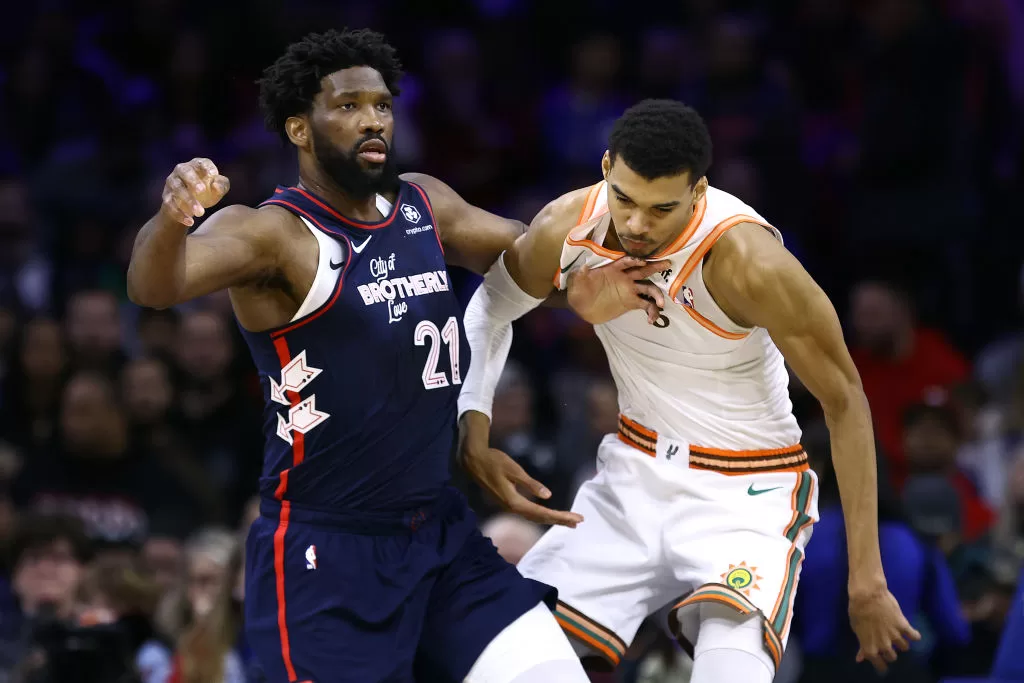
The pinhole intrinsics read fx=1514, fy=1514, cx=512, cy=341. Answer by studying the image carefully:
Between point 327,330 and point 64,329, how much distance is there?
16.0 ft

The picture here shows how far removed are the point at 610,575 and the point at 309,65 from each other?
1778 millimetres

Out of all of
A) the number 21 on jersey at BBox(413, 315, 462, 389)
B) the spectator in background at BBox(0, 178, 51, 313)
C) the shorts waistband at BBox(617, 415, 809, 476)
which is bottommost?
the spectator in background at BBox(0, 178, 51, 313)

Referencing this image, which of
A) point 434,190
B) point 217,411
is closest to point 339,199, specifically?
point 434,190

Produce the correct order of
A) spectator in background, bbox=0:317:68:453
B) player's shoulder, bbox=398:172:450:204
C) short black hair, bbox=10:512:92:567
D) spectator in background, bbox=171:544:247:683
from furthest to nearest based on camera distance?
spectator in background, bbox=0:317:68:453 → short black hair, bbox=10:512:92:567 → spectator in background, bbox=171:544:247:683 → player's shoulder, bbox=398:172:450:204

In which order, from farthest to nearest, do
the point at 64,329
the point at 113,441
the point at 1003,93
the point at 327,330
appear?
the point at 1003,93 < the point at 64,329 < the point at 113,441 < the point at 327,330

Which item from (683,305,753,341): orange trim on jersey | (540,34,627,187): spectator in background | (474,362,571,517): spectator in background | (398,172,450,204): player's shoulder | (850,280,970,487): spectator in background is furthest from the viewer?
(540,34,627,187): spectator in background

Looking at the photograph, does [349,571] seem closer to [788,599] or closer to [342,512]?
[342,512]

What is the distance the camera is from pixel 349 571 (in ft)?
Answer: 14.0

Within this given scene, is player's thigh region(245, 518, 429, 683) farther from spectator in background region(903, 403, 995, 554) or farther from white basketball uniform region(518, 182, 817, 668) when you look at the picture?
spectator in background region(903, 403, 995, 554)

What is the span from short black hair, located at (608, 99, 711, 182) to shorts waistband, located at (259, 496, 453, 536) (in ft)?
3.92

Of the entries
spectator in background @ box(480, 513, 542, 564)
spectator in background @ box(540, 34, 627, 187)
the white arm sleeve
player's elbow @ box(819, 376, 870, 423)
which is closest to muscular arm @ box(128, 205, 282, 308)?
the white arm sleeve

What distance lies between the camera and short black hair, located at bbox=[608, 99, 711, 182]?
13.9ft

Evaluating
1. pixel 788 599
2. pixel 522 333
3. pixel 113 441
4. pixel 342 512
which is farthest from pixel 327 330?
pixel 522 333

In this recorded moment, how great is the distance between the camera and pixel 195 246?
3.96 meters
